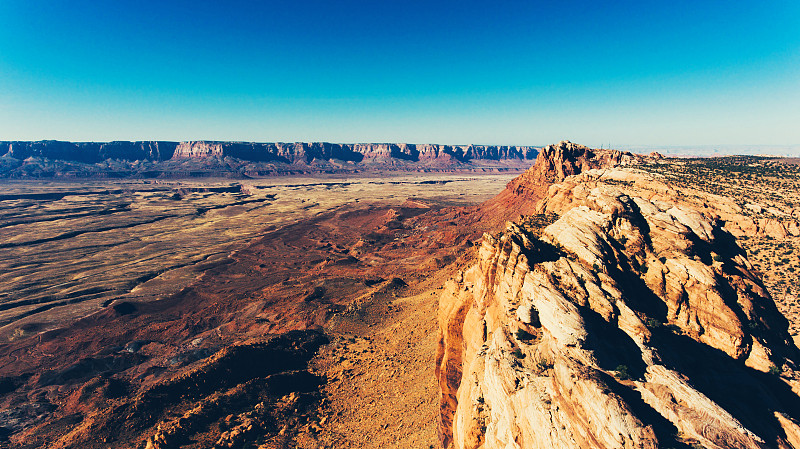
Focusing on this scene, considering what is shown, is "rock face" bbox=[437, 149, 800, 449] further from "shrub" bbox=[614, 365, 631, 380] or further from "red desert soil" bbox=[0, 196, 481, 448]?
"red desert soil" bbox=[0, 196, 481, 448]

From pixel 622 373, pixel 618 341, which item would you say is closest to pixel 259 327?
pixel 618 341

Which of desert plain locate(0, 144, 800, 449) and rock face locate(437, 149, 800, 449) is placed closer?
rock face locate(437, 149, 800, 449)

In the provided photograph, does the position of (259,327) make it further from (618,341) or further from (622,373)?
(622,373)

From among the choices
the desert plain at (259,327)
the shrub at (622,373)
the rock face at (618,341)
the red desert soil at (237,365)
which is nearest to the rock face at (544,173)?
the desert plain at (259,327)

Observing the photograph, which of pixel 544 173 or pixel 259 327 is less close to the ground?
pixel 544 173

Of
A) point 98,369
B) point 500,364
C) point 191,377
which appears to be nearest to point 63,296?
point 98,369

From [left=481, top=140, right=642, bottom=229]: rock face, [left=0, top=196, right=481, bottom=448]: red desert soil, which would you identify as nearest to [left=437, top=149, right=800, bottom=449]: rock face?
[left=0, top=196, right=481, bottom=448]: red desert soil

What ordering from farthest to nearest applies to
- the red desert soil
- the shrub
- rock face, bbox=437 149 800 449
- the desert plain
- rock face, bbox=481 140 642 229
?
rock face, bbox=481 140 642 229
the desert plain
the red desert soil
the shrub
rock face, bbox=437 149 800 449

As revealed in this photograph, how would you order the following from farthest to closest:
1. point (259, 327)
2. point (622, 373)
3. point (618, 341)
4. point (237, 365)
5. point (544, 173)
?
1. point (544, 173)
2. point (259, 327)
3. point (237, 365)
4. point (618, 341)
5. point (622, 373)

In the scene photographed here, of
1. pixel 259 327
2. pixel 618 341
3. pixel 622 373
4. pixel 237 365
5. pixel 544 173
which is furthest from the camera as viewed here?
pixel 544 173

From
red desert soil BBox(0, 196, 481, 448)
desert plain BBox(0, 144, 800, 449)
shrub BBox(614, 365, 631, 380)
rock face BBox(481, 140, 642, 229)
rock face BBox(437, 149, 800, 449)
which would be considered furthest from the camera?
rock face BBox(481, 140, 642, 229)

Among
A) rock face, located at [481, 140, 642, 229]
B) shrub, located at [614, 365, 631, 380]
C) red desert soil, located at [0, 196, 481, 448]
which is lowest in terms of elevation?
red desert soil, located at [0, 196, 481, 448]
